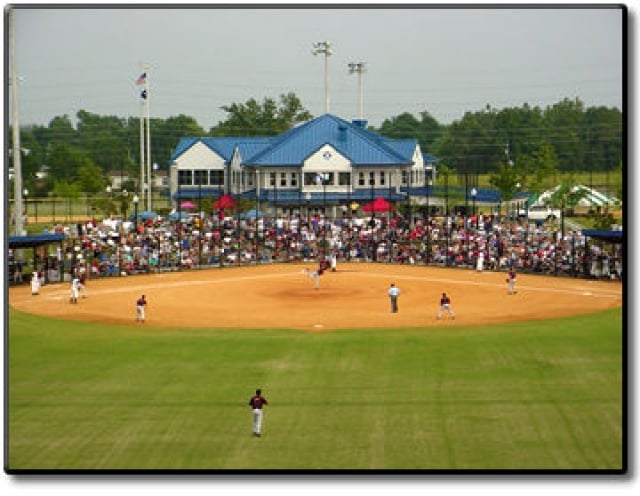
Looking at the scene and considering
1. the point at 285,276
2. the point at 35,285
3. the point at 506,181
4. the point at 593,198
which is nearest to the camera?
the point at 35,285

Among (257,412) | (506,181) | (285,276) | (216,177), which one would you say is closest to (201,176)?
(216,177)

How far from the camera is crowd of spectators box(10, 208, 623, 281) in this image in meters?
46.2

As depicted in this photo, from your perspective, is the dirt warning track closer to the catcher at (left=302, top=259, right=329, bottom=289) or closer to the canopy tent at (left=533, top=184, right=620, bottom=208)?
the catcher at (left=302, top=259, right=329, bottom=289)

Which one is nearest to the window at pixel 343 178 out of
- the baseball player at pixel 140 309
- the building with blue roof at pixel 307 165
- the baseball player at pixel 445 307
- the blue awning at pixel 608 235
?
the building with blue roof at pixel 307 165

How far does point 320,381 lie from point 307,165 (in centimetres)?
4127

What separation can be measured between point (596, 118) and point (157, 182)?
5218 centimetres

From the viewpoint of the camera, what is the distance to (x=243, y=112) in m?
91.2

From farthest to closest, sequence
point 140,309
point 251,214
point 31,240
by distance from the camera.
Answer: point 251,214
point 31,240
point 140,309

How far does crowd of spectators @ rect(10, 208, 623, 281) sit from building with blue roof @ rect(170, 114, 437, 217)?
18.1 feet

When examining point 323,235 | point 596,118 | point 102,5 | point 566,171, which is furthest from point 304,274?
point 566,171

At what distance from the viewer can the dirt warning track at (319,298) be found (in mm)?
34594

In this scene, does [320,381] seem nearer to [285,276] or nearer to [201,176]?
[285,276]

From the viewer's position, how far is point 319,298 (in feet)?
131

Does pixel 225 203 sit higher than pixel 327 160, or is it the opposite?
pixel 327 160
